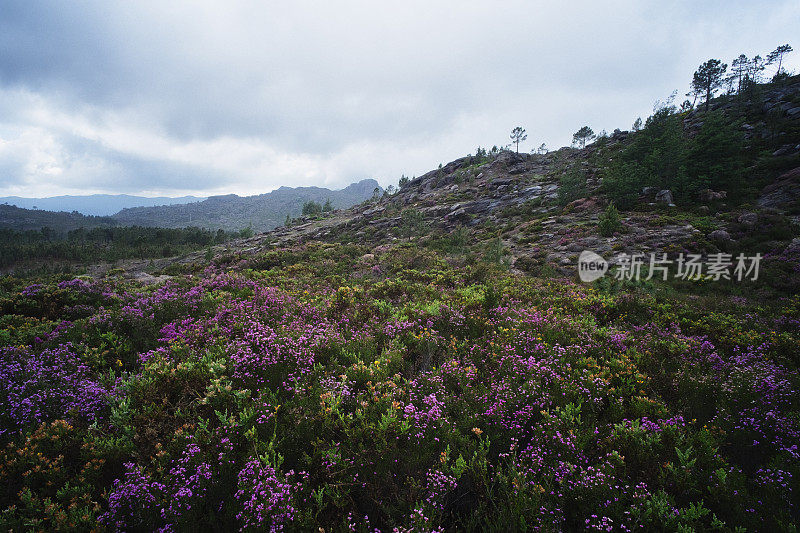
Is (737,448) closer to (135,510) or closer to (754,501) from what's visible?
(754,501)

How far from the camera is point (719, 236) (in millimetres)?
18016

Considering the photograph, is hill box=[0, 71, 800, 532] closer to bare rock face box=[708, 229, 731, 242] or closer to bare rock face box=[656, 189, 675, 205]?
bare rock face box=[708, 229, 731, 242]

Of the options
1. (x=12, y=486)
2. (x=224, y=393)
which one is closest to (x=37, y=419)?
(x=12, y=486)

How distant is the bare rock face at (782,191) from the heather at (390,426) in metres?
25.4

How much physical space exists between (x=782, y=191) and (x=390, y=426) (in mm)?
35745

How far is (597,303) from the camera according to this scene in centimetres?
870

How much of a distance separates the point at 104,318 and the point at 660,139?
1917 inches

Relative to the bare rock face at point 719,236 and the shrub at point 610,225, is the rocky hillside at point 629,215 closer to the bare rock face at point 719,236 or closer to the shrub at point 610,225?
the bare rock face at point 719,236

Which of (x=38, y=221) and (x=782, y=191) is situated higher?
(x=782, y=191)

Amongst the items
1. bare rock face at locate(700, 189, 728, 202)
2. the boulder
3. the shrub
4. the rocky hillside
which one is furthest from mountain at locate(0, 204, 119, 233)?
the boulder

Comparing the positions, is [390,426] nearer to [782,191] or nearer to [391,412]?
[391,412]

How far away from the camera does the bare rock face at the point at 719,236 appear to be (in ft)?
58.4

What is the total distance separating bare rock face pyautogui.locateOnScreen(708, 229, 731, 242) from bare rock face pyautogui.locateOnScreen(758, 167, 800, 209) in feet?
22.5

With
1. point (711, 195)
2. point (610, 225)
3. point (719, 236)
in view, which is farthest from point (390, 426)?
point (711, 195)
